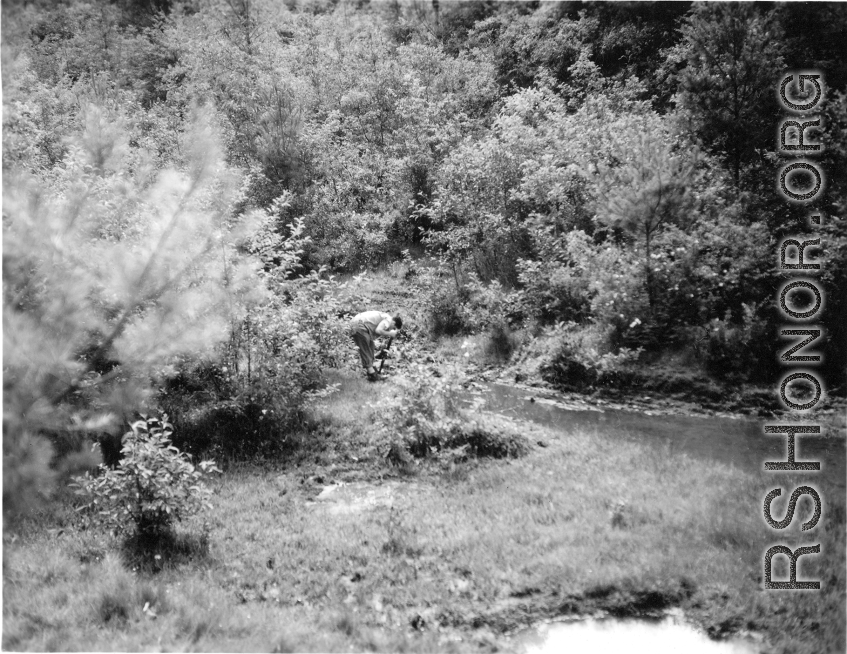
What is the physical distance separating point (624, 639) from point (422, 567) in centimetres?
196

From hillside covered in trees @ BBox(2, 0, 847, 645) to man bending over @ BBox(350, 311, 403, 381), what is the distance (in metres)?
0.32

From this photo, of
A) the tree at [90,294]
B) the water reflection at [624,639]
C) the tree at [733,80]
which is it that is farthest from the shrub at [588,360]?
the tree at [90,294]

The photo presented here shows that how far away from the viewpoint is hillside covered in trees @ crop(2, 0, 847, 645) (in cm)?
408

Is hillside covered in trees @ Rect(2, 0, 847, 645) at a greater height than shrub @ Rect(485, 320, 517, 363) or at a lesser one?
greater

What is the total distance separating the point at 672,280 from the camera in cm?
1108

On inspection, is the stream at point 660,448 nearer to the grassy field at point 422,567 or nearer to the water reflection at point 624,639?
the water reflection at point 624,639

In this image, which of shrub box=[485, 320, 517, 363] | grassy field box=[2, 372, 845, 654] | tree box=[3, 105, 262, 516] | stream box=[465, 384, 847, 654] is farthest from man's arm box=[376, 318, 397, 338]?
tree box=[3, 105, 262, 516]

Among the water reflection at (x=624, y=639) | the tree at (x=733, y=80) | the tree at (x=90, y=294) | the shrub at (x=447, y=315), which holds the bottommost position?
the water reflection at (x=624, y=639)

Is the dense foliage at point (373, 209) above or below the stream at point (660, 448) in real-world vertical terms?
above

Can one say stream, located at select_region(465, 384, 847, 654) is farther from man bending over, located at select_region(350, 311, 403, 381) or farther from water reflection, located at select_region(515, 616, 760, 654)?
man bending over, located at select_region(350, 311, 403, 381)

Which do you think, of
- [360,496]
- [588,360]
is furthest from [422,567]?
[588,360]

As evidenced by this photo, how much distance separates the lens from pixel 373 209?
19719 mm

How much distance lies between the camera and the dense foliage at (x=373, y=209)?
4.02m

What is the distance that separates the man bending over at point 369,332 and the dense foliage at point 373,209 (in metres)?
0.50
